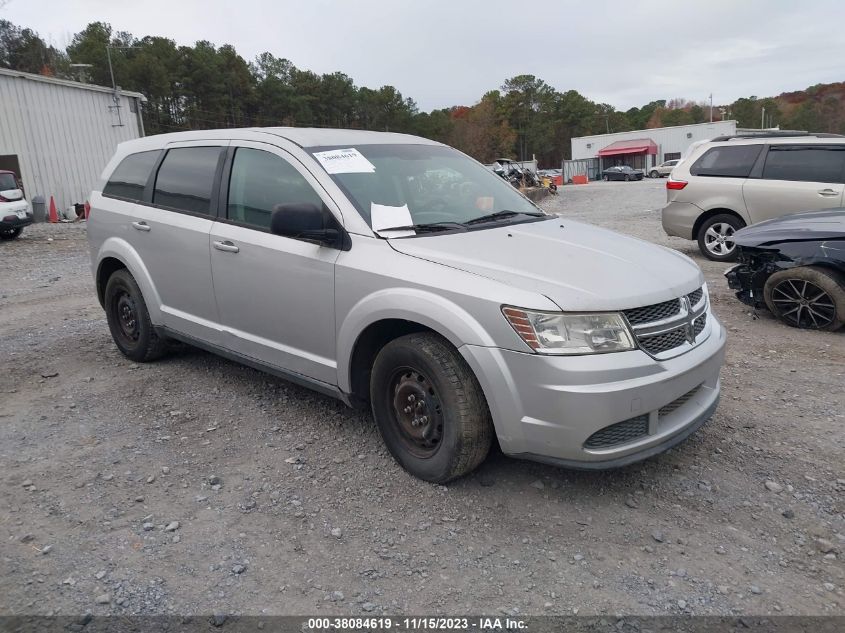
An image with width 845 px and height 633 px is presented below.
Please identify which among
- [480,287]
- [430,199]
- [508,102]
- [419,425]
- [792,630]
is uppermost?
[508,102]

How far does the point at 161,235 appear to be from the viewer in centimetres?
463

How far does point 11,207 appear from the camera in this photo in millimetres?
14844

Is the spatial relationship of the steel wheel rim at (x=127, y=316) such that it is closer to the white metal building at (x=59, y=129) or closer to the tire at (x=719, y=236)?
the tire at (x=719, y=236)

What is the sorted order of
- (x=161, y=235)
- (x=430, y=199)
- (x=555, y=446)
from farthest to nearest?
(x=161, y=235), (x=430, y=199), (x=555, y=446)

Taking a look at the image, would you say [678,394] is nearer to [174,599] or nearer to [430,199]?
[430,199]

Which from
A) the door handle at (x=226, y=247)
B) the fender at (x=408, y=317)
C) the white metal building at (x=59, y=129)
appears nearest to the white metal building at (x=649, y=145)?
the white metal building at (x=59, y=129)

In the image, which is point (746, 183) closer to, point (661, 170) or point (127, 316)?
point (127, 316)

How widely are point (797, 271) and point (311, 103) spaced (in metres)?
70.2

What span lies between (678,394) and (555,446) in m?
0.67

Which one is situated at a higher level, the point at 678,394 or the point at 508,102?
the point at 508,102

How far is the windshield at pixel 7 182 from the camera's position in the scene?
14.9 metres

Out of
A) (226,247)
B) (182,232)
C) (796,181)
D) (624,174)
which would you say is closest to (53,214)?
(182,232)

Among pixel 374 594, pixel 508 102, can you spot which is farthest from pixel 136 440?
pixel 508 102

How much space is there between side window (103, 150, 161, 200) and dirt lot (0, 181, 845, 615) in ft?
5.02
